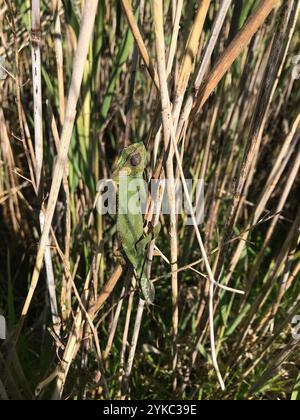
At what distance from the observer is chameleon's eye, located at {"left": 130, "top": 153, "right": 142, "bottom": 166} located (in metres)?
0.71

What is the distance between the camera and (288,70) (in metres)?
1.14

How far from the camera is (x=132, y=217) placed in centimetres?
75

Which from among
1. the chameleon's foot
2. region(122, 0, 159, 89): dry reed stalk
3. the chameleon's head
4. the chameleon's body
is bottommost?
the chameleon's foot

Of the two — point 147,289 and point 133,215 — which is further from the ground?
point 133,215

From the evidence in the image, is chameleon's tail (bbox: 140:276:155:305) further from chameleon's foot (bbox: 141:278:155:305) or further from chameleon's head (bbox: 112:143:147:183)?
chameleon's head (bbox: 112:143:147:183)

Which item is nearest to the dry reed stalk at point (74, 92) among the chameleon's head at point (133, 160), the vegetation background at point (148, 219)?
the vegetation background at point (148, 219)

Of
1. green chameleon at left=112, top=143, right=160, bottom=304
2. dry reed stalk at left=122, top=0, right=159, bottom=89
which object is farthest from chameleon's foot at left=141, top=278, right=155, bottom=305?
dry reed stalk at left=122, top=0, right=159, bottom=89

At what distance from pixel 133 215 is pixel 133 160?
94 millimetres

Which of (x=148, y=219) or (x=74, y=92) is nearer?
(x=74, y=92)

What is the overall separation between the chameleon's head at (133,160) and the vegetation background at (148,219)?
23 mm

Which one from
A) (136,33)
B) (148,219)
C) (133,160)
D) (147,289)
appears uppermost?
(136,33)

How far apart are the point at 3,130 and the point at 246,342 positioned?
0.83 m

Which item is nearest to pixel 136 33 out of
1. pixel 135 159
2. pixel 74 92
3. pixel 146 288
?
pixel 74 92

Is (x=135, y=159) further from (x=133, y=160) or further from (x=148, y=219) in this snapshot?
(x=148, y=219)
